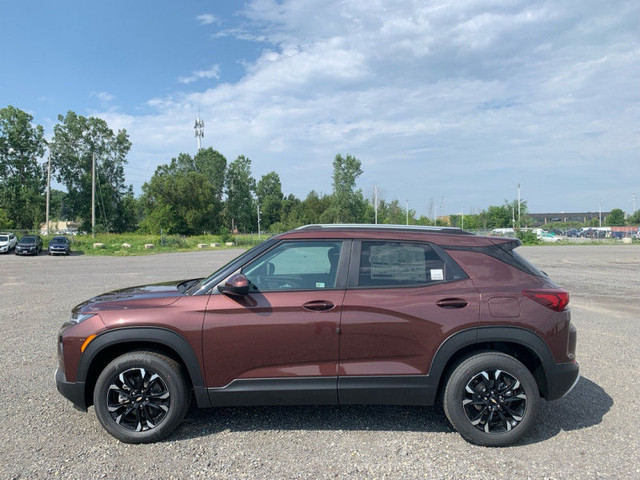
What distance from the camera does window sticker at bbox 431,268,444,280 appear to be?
3699 millimetres

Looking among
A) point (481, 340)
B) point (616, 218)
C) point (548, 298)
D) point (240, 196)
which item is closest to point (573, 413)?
point (548, 298)

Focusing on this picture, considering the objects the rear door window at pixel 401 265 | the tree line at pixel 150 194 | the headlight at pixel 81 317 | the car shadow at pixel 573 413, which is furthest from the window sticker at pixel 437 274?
the tree line at pixel 150 194

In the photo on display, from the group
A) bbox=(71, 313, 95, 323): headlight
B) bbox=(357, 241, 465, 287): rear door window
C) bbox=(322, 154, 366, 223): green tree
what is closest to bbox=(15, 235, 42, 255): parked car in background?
bbox=(71, 313, 95, 323): headlight

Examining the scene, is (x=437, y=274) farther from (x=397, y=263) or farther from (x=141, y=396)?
(x=141, y=396)

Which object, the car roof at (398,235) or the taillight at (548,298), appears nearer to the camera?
the taillight at (548,298)

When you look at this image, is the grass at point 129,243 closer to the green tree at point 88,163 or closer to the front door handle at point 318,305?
the green tree at point 88,163

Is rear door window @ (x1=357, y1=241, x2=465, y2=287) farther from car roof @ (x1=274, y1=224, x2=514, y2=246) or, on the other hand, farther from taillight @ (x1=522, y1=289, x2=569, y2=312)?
taillight @ (x1=522, y1=289, x2=569, y2=312)

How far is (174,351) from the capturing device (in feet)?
11.8

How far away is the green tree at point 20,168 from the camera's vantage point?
58844 millimetres

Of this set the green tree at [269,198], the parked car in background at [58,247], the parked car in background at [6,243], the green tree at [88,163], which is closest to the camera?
the parked car in background at [58,247]

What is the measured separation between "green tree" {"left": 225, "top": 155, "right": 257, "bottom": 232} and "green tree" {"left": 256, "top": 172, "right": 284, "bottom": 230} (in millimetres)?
3748

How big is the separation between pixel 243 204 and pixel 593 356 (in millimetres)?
94589

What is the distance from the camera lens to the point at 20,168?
60.7 m

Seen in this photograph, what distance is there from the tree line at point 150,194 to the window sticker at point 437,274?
179 ft
